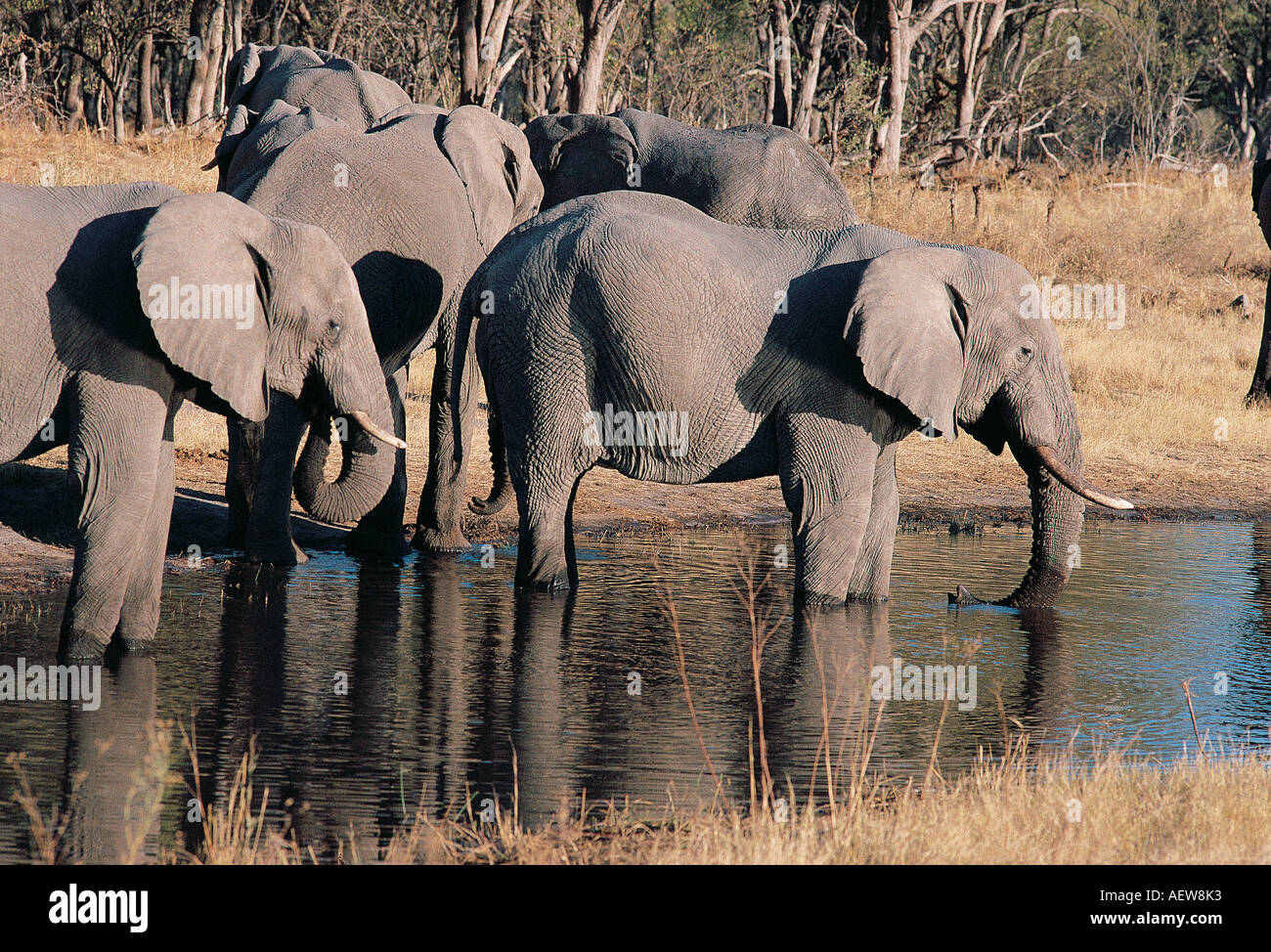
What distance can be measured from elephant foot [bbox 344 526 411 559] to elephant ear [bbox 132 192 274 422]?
2.77 metres

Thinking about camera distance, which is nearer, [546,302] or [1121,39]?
[546,302]

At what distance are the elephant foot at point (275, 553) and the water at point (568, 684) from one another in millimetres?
174

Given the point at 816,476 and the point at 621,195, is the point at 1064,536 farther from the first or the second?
the point at 621,195

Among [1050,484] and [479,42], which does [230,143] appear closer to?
[1050,484]

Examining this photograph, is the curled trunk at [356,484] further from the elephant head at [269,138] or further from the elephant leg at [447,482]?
the elephant head at [269,138]

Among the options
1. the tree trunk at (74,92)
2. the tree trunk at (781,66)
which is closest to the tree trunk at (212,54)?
the tree trunk at (74,92)

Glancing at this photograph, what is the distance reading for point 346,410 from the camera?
23.6 ft

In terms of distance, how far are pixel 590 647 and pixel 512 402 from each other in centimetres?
157

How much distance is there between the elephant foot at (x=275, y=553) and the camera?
9266 millimetres

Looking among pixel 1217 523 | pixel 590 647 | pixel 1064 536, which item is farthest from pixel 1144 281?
pixel 590 647

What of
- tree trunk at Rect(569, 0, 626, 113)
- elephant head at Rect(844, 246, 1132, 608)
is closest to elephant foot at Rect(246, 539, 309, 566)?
elephant head at Rect(844, 246, 1132, 608)

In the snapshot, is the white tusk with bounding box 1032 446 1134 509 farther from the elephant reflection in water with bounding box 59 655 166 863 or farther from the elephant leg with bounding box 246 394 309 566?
the elephant reflection in water with bounding box 59 655 166 863

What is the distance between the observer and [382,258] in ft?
31.6

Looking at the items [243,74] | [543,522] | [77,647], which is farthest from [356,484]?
[243,74]
